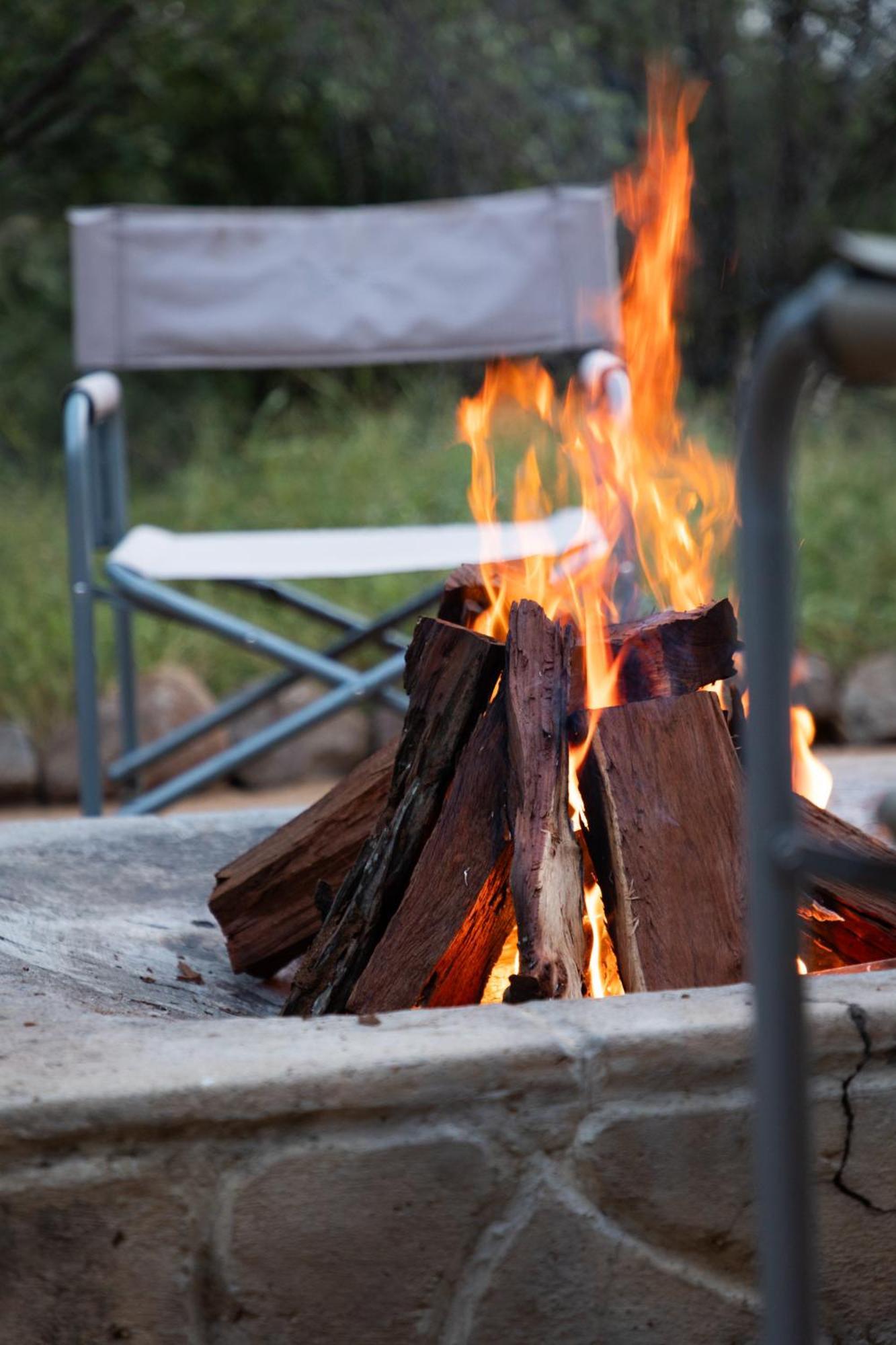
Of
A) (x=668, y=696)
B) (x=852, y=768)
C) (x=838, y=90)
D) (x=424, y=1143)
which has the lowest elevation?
(x=852, y=768)

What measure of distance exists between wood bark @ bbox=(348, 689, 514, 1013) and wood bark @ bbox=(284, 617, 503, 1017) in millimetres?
23

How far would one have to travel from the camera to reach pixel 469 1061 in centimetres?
90

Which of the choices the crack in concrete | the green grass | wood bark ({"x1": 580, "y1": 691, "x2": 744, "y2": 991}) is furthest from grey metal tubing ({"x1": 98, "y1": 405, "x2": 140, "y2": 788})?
the crack in concrete

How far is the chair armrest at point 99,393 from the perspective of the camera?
259 cm

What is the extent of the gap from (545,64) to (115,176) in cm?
187

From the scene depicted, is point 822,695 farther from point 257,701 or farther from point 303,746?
point 257,701

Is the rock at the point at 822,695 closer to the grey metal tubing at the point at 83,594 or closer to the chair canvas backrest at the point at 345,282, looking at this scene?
the chair canvas backrest at the point at 345,282

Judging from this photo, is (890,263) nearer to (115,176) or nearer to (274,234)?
(274,234)

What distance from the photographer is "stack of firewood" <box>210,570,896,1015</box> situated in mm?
1165

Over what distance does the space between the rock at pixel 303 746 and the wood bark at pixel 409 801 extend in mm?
2591

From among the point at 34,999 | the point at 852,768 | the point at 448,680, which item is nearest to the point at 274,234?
the point at 852,768

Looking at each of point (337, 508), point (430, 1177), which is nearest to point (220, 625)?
point (430, 1177)

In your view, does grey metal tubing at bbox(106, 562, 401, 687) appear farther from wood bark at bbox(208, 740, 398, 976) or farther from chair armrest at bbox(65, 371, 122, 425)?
wood bark at bbox(208, 740, 398, 976)

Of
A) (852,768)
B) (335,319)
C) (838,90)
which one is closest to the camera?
(852,768)
